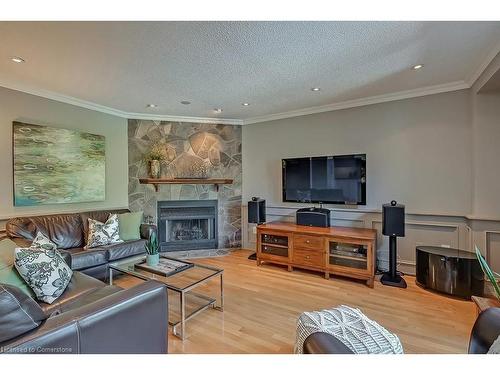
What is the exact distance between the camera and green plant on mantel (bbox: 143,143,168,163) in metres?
4.23

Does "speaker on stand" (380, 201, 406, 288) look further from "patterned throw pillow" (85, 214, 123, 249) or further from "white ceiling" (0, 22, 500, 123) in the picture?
"patterned throw pillow" (85, 214, 123, 249)

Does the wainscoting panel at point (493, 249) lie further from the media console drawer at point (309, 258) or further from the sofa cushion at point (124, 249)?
the sofa cushion at point (124, 249)

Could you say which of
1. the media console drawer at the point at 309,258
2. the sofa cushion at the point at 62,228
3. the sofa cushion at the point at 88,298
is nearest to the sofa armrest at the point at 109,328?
the sofa cushion at the point at 88,298

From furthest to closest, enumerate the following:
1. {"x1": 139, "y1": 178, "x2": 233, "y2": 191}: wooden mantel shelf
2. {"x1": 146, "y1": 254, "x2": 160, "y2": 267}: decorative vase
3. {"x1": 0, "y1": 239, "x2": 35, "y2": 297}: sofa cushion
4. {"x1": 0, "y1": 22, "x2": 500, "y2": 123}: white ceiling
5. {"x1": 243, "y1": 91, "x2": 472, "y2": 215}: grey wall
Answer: {"x1": 139, "y1": 178, "x2": 233, "y2": 191}: wooden mantel shelf
{"x1": 243, "y1": 91, "x2": 472, "y2": 215}: grey wall
{"x1": 146, "y1": 254, "x2": 160, "y2": 267}: decorative vase
{"x1": 0, "y1": 22, "x2": 500, "y2": 123}: white ceiling
{"x1": 0, "y1": 239, "x2": 35, "y2": 297}: sofa cushion

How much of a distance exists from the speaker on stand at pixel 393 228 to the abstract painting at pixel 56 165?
4.10 meters

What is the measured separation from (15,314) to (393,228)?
10.8 feet

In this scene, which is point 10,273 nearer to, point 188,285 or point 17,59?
point 188,285

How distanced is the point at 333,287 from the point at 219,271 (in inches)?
58.6

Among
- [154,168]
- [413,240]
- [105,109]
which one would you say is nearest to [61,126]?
[105,109]

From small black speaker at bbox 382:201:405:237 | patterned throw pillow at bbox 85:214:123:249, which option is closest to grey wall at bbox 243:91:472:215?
small black speaker at bbox 382:201:405:237

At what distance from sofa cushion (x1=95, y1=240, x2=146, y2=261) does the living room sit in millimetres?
→ 67

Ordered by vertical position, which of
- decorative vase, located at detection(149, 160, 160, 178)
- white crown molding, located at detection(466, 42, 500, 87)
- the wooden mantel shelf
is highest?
white crown molding, located at detection(466, 42, 500, 87)

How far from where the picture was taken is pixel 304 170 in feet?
12.5
